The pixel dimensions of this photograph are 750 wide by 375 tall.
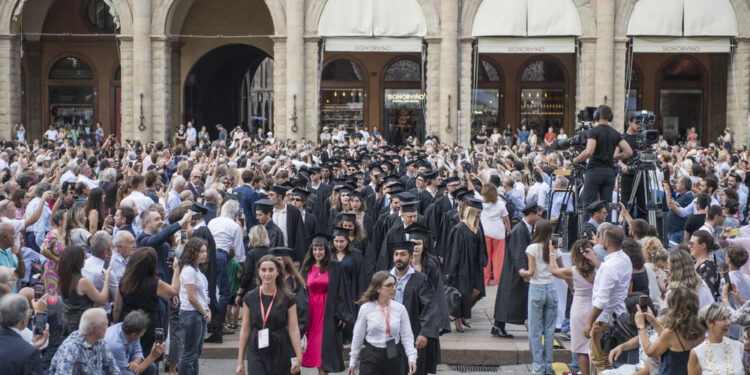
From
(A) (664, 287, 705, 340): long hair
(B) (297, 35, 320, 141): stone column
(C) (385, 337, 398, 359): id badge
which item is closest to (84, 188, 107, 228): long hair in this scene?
(C) (385, 337, 398, 359): id badge

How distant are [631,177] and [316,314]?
6196mm

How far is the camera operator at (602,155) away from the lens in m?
12.7

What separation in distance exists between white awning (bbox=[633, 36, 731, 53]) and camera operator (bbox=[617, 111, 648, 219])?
71.0 feet

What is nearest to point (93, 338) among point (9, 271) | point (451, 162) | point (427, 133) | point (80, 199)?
point (9, 271)

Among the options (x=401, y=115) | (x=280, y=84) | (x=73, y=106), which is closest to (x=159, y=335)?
(x=280, y=84)

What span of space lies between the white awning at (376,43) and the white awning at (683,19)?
7685 mm

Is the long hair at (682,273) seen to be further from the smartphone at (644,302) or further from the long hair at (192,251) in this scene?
the long hair at (192,251)

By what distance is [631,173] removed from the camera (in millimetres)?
13898

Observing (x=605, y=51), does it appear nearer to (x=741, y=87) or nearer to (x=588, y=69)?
(x=588, y=69)

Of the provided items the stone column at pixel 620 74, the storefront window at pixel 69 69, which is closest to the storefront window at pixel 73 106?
the storefront window at pixel 69 69

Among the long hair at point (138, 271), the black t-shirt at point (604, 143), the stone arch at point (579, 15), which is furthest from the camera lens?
the stone arch at point (579, 15)

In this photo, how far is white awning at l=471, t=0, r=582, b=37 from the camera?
3388 cm

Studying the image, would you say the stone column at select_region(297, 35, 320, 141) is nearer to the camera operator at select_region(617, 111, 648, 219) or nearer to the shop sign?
the shop sign

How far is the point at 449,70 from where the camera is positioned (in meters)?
33.8
